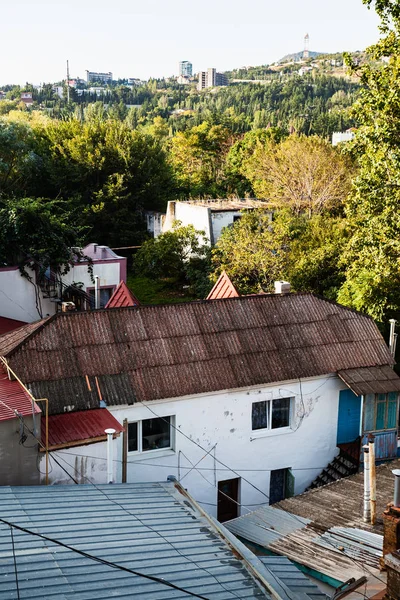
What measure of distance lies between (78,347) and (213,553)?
7.44 m

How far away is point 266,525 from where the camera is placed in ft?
48.8

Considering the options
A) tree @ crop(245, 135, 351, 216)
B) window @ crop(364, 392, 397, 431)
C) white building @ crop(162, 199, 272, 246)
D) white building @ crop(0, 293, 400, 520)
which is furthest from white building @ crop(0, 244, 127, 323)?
tree @ crop(245, 135, 351, 216)

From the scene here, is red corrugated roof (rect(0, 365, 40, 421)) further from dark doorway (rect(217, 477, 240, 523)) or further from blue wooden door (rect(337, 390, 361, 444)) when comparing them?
blue wooden door (rect(337, 390, 361, 444))

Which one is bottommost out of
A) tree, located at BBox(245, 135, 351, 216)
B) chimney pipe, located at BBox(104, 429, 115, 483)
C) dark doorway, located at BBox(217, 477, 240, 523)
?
dark doorway, located at BBox(217, 477, 240, 523)

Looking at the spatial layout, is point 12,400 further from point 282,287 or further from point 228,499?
point 282,287

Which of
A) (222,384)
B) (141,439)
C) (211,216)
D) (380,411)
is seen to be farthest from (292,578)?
(211,216)

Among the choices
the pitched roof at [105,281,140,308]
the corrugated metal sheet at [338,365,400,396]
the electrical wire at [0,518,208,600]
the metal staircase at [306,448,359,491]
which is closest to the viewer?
the electrical wire at [0,518,208,600]

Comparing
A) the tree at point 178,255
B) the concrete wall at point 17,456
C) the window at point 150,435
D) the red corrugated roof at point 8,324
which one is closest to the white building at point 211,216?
the tree at point 178,255

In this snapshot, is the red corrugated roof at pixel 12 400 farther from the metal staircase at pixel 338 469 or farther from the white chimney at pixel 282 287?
the white chimney at pixel 282 287

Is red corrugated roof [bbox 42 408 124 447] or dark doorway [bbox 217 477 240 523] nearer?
red corrugated roof [bbox 42 408 124 447]

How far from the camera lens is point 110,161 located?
47000 mm

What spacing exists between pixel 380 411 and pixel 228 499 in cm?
489

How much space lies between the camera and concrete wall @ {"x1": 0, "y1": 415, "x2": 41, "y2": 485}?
43.4 feet

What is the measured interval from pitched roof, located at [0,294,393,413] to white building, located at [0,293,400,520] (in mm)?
29
